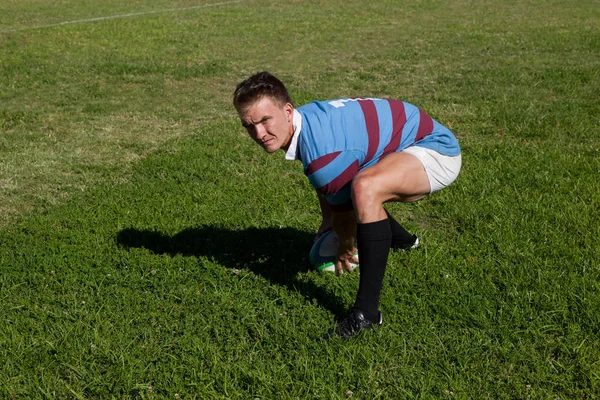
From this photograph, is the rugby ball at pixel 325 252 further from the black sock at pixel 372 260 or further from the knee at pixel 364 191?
the knee at pixel 364 191

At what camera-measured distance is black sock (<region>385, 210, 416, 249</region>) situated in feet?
14.7

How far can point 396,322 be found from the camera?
12.3 ft

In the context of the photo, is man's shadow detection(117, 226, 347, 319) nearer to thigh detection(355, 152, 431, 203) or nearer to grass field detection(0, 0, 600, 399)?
grass field detection(0, 0, 600, 399)

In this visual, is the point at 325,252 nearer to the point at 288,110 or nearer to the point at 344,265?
the point at 344,265

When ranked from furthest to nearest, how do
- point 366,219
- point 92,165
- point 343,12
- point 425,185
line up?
point 343,12
point 92,165
point 425,185
point 366,219

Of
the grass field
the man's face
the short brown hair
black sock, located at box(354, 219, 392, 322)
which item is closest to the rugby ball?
the grass field

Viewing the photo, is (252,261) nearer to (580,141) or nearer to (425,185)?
(425,185)

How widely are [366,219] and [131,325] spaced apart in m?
1.52

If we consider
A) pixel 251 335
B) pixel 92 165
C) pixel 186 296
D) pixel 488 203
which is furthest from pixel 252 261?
pixel 92 165

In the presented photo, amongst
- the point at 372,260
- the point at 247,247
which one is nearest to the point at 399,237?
the point at 372,260

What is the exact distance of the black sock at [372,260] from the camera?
3.55m

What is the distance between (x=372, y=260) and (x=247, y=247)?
142 centimetres

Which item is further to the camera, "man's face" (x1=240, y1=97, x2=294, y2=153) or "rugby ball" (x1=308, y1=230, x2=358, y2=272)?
"rugby ball" (x1=308, y1=230, x2=358, y2=272)

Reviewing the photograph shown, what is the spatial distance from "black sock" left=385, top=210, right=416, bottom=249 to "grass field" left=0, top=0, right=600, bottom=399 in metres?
0.14
